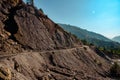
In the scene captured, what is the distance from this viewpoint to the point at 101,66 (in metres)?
102

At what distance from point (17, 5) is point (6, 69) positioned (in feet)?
187

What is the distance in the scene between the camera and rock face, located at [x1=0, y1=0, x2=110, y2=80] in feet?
221

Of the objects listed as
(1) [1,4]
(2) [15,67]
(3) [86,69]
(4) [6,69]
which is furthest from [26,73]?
(1) [1,4]

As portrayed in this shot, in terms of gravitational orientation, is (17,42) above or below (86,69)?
above

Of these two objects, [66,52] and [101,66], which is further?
[101,66]

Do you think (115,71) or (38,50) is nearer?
(38,50)

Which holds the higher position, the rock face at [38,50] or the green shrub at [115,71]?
the rock face at [38,50]

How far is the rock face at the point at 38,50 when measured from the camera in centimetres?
6738

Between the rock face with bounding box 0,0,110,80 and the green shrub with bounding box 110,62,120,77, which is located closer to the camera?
the rock face with bounding box 0,0,110,80

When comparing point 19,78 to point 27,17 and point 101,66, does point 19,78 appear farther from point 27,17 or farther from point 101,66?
point 101,66

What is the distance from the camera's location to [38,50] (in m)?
86.9

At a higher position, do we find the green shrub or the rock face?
the rock face

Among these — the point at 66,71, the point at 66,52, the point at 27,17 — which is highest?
the point at 27,17

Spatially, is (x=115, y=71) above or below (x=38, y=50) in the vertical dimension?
below
